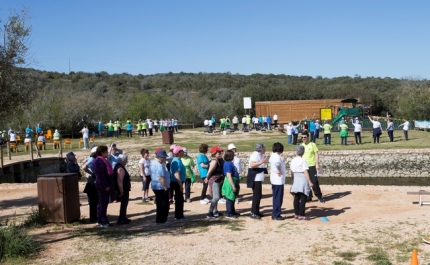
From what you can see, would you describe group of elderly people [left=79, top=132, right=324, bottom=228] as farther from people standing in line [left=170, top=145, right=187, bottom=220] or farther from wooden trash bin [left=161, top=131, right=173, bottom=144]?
wooden trash bin [left=161, top=131, right=173, bottom=144]

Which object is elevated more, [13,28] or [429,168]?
[13,28]

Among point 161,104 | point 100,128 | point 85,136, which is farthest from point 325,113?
point 85,136

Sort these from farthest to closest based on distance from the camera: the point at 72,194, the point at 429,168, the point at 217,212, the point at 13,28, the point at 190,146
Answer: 1. the point at 190,146
2. the point at 429,168
3. the point at 217,212
4. the point at 72,194
5. the point at 13,28

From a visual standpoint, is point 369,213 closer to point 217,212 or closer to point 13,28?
point 217,212

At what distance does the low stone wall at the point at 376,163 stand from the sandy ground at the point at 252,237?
12628 mm

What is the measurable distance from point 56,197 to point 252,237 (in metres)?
3.89

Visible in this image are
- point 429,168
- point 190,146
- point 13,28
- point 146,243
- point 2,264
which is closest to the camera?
point 2,264

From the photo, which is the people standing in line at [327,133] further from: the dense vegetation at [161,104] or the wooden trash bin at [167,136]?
the dense vegetation at [161,104]

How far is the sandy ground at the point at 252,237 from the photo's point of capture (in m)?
7.54

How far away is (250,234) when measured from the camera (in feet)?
29.1

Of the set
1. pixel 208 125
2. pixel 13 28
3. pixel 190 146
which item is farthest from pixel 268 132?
pixel 13 28

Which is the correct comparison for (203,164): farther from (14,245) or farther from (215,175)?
(14,245)

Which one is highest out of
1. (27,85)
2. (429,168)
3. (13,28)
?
(13,28)

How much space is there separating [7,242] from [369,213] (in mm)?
7061
